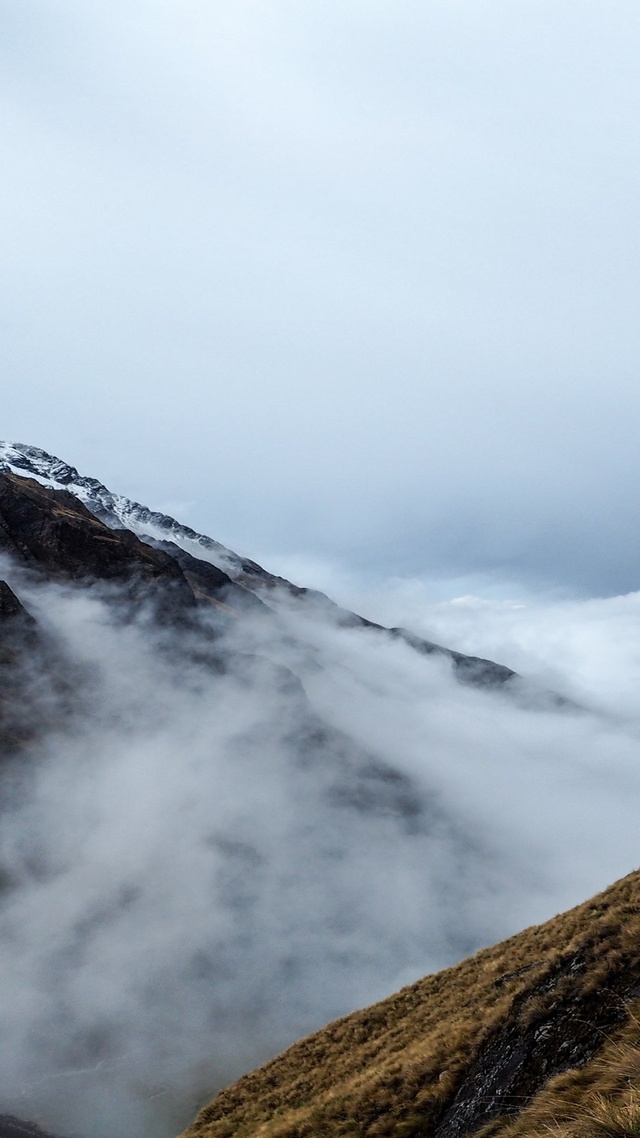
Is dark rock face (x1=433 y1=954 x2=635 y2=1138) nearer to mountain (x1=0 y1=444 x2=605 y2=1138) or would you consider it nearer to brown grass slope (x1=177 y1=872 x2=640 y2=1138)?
brown grass slope (x1=177 y1=872 x2=640 y2=1138)

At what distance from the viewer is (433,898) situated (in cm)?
18000

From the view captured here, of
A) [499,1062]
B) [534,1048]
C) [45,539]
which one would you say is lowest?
[499,1062]

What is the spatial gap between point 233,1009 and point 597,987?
112 m

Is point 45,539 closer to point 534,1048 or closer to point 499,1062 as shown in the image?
point 499,1062

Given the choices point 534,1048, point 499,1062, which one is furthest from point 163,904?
point 534,1048

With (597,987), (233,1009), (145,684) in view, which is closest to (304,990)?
(233,1009)

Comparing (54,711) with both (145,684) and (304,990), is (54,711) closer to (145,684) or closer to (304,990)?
(145,684)

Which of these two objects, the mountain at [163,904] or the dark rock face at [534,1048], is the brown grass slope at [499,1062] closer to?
the dark rock face at [534,1048]

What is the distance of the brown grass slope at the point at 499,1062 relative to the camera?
10.7 metres

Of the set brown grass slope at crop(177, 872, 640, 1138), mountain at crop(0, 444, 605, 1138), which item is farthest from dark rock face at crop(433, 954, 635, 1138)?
mountain at crop(0, 444, 605, 1138)

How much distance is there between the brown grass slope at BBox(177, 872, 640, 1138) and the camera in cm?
1070

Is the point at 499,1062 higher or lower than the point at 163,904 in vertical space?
higher

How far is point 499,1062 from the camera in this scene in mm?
13680

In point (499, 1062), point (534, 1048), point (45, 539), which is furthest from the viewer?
point (45, 539)
